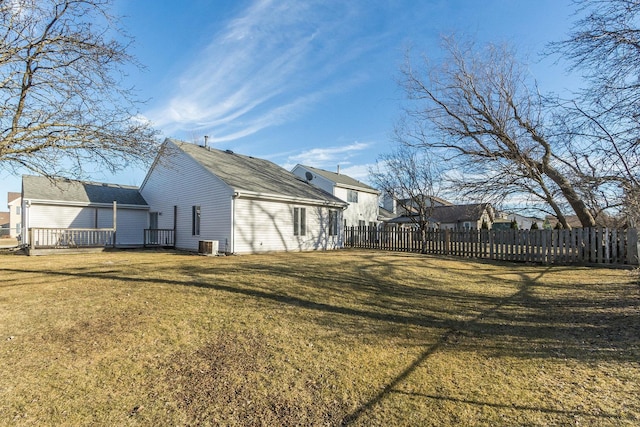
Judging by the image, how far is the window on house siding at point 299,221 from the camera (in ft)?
55.2

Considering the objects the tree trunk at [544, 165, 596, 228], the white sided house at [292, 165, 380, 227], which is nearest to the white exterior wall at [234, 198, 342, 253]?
the tree trunk at [544, 165, 596, 228]

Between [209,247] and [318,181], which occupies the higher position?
[318,181]

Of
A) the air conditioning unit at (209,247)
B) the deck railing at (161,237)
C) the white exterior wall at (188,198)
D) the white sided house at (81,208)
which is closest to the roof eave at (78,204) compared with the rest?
the white sided house at (81,208)

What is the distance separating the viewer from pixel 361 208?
107 ft

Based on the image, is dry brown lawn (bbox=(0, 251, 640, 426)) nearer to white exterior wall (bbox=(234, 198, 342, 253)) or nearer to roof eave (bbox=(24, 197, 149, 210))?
white exterior wall (bbox=(234, 198, 342, 253))

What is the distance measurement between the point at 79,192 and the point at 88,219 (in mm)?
1873

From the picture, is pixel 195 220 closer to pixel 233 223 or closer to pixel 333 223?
pixel 233 223

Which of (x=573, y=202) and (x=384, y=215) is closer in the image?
(x=573, y=202)

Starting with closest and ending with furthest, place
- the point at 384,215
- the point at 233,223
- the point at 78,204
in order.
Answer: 1. the point at 233,223
2. the point at 78,204
3. the point at 384,215

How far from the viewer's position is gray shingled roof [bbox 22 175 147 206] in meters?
18.1

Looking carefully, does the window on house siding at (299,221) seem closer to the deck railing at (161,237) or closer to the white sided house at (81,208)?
the deck railing at (161,237)

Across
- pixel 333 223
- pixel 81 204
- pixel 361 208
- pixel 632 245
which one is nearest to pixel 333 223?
pixel 333 223

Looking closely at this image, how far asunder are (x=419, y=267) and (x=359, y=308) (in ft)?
17.4

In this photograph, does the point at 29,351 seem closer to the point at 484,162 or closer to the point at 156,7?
the point at 156,7
